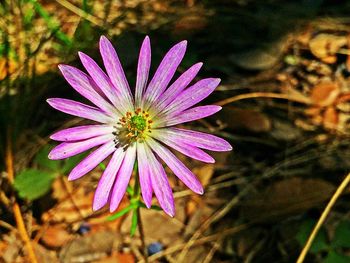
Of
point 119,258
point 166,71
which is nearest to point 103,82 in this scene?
point 166,71

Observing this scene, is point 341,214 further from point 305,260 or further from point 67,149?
point 67,149

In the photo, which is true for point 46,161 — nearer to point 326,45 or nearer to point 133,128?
point 133,128

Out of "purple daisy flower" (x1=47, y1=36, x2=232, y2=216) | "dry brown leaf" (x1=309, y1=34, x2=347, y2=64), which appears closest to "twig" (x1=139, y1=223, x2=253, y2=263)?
"purple daisy flower" (x1=47, y1=36, x2=232, y2=216)

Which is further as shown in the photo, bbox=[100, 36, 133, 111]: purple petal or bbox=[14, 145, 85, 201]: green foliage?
bbox=[14, 145, 85, 201]: green foliage

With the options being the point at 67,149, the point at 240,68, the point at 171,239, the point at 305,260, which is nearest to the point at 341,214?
the point at 305,260

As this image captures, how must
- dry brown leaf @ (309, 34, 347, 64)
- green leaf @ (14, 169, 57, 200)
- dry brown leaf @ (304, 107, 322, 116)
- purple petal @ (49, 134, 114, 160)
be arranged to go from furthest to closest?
1. dry brown leaf @ (309, 34, 347, 64)
2. dry brown leaf @ (304, 107, 322, 116)
3. green leaf @ (14, 169, 57, 200)
4. purple petal @ (49, 134, 114, 160)

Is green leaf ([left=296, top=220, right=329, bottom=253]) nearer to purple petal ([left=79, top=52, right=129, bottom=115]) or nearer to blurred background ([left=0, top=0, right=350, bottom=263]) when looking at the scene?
blurred background ([left=0, top=0, right=350, bottom=263])

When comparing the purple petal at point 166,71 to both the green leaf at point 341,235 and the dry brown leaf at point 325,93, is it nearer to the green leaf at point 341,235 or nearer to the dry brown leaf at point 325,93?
the green leaf at point 341,235
